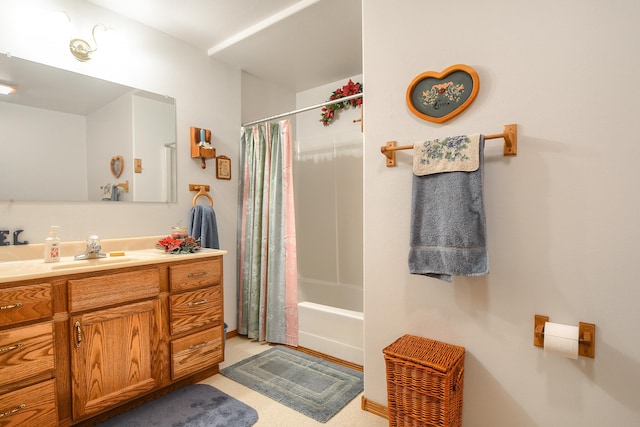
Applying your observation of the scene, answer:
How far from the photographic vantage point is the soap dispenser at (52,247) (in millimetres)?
1740

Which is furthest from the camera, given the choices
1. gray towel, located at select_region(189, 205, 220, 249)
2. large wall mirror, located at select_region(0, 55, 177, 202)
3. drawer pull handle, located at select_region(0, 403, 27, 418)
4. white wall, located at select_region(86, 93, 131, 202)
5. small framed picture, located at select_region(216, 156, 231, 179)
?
small framed picture, located at select_region(216, 156, 231, 179)

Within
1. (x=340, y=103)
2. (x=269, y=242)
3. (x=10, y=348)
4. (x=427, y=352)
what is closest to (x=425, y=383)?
(x=427, y=352)

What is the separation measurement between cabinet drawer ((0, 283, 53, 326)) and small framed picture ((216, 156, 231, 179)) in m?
1.50

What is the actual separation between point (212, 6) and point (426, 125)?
163 cm

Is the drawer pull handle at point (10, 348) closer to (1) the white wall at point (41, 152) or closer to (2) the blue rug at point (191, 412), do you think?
(2) the blue rug at point (191, 412)

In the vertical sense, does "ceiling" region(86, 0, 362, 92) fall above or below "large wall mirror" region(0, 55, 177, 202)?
above

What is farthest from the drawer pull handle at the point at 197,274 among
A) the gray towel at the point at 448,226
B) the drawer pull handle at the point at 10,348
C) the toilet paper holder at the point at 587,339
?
the toilet paper holder at the point at 587,339

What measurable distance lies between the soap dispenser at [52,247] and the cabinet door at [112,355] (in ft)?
1.48

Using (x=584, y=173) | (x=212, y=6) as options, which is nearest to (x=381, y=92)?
(x=584, y=173)

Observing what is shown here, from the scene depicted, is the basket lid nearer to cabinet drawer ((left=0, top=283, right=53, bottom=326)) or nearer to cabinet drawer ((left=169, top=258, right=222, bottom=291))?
cabinet drawer ((left=169, top=258, right=222, bottom=291))

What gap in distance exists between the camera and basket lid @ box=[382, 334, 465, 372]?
1340 mm

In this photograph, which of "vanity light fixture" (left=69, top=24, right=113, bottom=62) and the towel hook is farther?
the towel hook

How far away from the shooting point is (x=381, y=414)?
173 cm

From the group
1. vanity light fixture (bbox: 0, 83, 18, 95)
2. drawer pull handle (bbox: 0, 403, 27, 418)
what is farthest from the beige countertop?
vanity light fixture (bbox: 0, 83, 18, 95)
